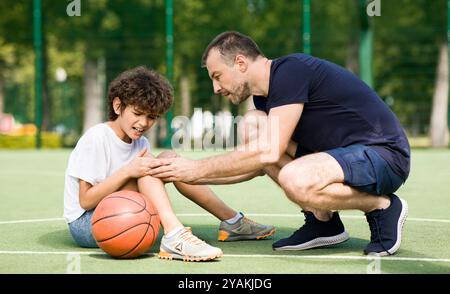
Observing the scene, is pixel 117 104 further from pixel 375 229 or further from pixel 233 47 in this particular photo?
pixel 375 229

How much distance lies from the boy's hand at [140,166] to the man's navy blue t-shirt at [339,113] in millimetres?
825

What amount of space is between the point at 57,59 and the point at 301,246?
→ 35963mm

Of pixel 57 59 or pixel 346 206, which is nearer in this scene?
pixel 346 206

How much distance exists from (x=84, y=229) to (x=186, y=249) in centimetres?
86

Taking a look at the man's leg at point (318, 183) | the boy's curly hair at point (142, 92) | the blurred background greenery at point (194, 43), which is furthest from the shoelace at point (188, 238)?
the blurred background greenery at point (194, 43)

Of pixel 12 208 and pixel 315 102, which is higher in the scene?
pixel 315 102

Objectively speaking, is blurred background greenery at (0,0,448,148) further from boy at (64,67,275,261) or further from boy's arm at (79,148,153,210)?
boy's arm at (79,148,153,210)

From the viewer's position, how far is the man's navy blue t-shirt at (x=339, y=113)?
16.8ft

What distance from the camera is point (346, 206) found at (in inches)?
202

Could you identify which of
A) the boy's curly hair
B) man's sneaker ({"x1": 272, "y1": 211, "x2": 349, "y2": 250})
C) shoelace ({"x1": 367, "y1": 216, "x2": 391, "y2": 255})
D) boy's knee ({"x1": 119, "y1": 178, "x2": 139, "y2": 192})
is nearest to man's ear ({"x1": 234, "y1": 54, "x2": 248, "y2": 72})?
the boy's curly hair

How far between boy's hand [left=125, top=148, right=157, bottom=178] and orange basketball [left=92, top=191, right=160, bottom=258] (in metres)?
0.17

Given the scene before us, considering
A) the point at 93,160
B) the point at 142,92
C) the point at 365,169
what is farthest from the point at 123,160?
the point at 365,169

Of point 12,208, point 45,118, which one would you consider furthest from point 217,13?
point 12,208
